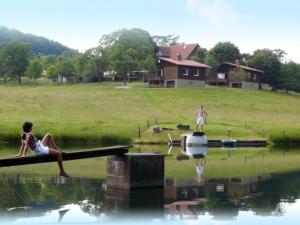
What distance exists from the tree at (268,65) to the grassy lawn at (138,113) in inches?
1036

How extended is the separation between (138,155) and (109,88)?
89587mm

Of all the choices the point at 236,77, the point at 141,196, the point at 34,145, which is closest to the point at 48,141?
the point at 34,145

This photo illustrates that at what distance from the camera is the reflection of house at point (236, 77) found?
13925 cm

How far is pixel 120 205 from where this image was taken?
68.4ft

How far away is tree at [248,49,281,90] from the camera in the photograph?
475 feet

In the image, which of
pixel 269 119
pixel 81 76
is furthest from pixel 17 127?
pixel 81 76

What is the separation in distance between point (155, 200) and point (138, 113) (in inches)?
2237

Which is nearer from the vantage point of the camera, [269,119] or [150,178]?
[150,178]

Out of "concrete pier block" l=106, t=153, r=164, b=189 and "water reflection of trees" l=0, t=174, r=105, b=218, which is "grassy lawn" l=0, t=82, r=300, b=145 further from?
"concrete pier block" l=106, t=153, r=164, b=189

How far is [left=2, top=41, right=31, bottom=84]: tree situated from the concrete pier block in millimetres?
127619

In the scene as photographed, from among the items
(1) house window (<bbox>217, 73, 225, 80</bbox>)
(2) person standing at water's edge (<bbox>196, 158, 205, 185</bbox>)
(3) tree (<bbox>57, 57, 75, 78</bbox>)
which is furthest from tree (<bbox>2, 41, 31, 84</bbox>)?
(2) person standing at water's edge (<bbox>196, 158, 205, 185</bbox>)

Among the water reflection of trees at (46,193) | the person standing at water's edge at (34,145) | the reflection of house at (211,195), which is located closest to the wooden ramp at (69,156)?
the person standing at water's edge at (34,145)

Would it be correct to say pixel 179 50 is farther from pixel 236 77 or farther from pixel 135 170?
pixel 135 170

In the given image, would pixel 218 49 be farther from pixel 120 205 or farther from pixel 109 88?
pixel 120 205
